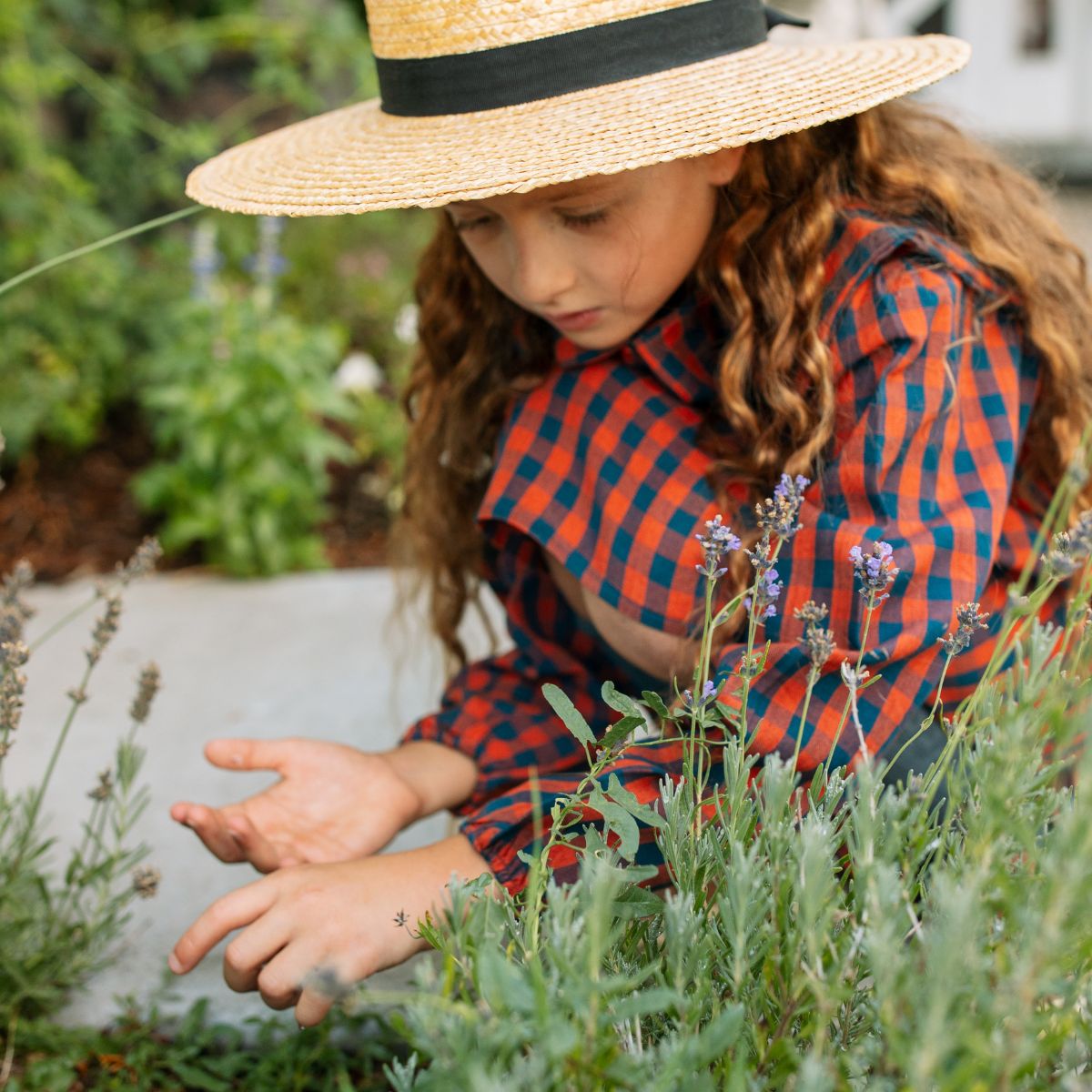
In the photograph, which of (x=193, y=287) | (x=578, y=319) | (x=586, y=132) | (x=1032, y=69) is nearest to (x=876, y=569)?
(x=586, y=132)

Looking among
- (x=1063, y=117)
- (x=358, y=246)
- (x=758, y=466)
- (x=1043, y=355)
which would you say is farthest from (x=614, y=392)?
(x=1063, y=117)

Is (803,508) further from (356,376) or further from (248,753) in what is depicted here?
(356,376)

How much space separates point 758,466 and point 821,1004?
862 mm

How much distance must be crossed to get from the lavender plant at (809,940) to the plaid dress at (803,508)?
0.28 metres

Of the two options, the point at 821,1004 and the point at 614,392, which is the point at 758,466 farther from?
the point at 821,1004

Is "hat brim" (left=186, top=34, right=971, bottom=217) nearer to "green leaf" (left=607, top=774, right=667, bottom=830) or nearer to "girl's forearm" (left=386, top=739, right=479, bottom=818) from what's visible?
"green leaf" (left=607, top=774, right=667, bottom=830)

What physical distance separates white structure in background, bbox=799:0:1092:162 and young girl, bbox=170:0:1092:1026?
328 inches

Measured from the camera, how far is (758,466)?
1.57 metres

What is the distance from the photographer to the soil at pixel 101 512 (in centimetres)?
337

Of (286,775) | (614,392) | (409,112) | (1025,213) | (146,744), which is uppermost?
(409,112)

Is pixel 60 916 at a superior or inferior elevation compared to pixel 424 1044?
inferior

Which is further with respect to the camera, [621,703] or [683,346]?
[683,346]

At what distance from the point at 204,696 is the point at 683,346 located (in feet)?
4.64

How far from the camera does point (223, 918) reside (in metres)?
1.40
